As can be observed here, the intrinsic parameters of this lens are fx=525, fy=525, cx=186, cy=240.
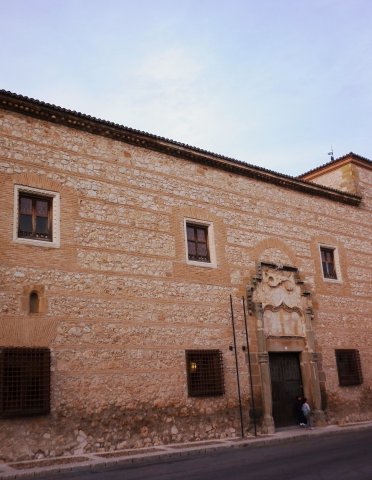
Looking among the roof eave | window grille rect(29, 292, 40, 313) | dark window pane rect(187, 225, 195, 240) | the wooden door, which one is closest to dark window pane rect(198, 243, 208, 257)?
dark window pane rect(187, 225, 195, 240)

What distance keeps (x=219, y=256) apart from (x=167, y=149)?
10.4ft

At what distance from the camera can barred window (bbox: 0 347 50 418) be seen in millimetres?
9805

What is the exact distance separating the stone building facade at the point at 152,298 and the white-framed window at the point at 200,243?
41 millimetres

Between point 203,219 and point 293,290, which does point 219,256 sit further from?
point 293,290

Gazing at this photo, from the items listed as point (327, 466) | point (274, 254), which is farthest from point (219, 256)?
point (327, 466)

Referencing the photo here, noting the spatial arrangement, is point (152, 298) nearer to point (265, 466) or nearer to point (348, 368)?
point (265, 466)

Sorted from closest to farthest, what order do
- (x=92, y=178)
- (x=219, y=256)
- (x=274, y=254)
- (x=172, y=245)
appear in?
(x=92, y=178) < (x=172, y=245) < (x=219, y=256) < (x=274, y=254)

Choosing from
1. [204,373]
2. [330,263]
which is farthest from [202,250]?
[330,263]

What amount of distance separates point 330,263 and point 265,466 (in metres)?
9.95

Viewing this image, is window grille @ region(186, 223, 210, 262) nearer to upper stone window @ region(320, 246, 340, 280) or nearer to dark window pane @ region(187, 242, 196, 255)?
dark window pane @ region(187, 242, 196, 255)

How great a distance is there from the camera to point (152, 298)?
12.4 meters

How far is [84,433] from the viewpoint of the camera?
10.6m

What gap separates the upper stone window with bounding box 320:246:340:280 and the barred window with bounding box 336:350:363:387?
2.46 metres

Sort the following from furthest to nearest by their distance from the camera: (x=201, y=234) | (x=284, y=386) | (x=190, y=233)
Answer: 1. (x=284, y=386)
2. (x=201, y=234)
3. (x=190, y=233)
